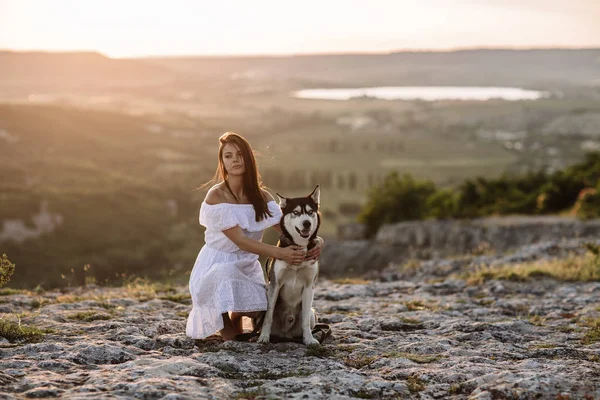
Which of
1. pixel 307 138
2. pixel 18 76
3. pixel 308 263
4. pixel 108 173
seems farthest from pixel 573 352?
pixel 307 138

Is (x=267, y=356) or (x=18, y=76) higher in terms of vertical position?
(x=18, y=76)

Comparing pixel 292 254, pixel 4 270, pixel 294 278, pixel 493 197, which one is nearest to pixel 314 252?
pixel 292 254

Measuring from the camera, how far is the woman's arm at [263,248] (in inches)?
284

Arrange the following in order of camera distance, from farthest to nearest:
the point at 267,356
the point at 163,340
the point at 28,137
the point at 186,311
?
the point at 28,137
the point at 186,311
the point at 163,340
the point at 267,356

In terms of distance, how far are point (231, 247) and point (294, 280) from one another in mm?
1002

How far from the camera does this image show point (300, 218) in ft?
23.3

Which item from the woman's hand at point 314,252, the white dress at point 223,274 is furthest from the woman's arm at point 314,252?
the white dress at point 223,274

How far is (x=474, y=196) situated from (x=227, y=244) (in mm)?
43748

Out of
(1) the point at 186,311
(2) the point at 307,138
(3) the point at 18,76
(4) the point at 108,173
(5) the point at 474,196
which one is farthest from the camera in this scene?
(2) the point at 307,138

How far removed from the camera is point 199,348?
24.9ft

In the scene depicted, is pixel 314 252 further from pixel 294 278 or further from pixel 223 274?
pixel 223 274

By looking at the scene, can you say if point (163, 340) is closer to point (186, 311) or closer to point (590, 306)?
point (186, 311)

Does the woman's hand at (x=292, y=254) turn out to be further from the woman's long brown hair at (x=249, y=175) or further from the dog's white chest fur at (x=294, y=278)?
the woman's long brown hair at (x=249, y=175)

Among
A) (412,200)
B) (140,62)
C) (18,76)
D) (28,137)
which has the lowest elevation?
(412,200)
